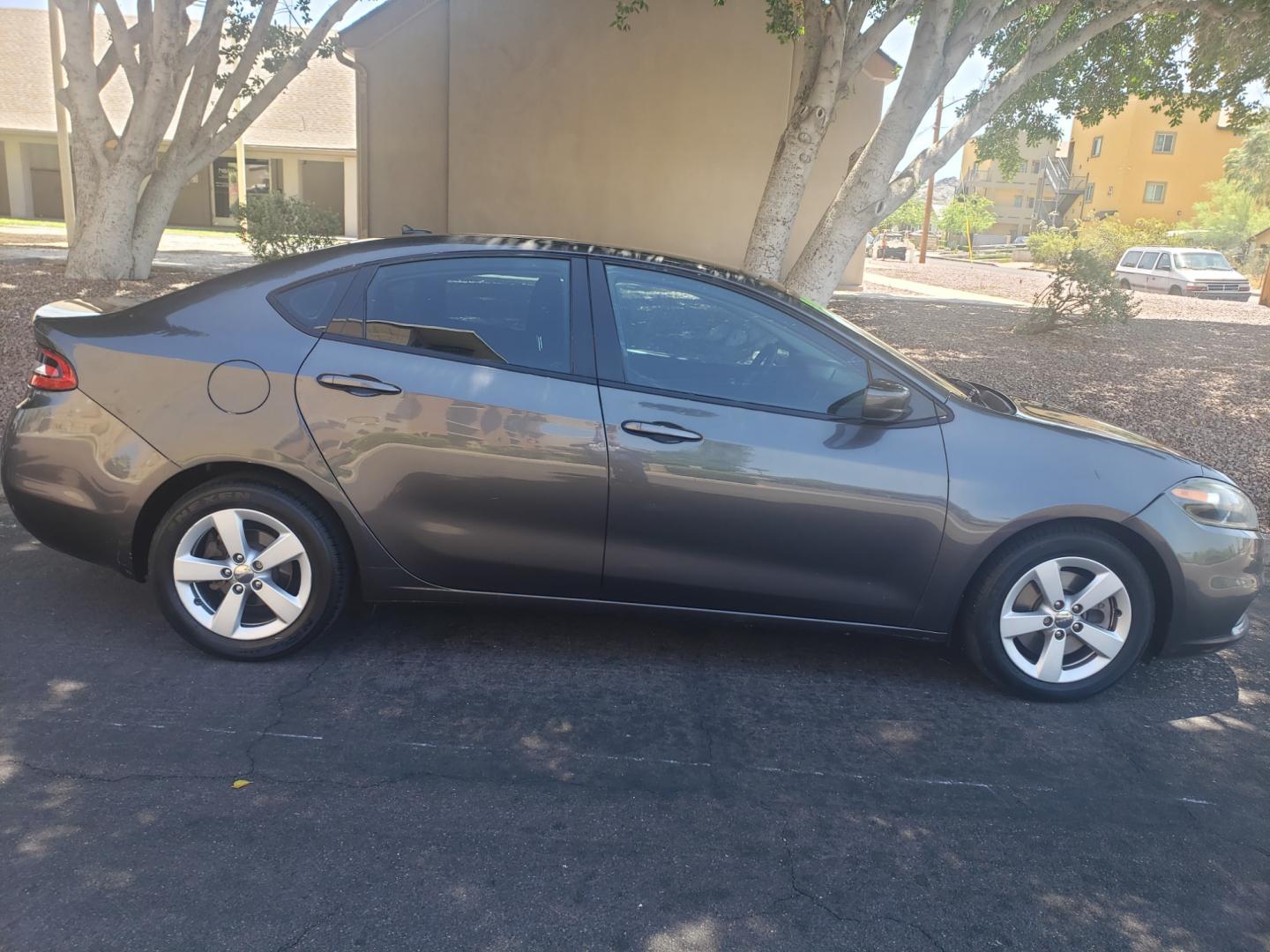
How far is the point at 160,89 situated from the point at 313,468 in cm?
981

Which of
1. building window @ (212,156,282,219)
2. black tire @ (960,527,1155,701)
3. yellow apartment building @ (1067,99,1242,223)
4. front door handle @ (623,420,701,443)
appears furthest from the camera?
yellow apartment building @ (1067,99,1242,223)

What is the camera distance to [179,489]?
3.96m

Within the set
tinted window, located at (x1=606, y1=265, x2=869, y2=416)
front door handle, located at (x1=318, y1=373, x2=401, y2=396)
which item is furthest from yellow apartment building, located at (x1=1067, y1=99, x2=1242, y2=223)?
front door handle, located at (x1=318, y1=373, x2=401, y2=396)

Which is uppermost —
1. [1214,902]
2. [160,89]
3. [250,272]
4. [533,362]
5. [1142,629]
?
[160,89]

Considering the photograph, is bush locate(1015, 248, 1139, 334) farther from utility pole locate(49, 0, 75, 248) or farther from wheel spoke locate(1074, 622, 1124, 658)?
utility pole locate(49, 0, 75, 248)

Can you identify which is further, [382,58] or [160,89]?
[382,58]

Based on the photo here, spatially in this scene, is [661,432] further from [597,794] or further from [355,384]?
[597,794]

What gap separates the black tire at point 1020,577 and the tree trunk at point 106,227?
11.9 m

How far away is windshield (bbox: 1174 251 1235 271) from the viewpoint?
89.9 feet

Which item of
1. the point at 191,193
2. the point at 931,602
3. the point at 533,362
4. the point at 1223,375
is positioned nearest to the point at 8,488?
the point at 533,362

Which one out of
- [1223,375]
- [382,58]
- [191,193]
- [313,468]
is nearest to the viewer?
[313,468]

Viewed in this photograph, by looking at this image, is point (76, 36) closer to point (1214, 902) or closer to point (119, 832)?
point (119, 832)

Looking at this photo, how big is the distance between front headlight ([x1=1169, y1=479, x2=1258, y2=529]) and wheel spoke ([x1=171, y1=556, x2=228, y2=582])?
377 centimetres

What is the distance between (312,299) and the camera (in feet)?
13.0
